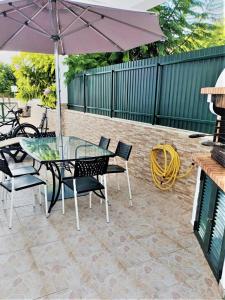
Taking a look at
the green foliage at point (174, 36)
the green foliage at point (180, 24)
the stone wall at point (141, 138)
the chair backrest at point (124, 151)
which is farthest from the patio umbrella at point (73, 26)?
the green foliage at point (180, 24)

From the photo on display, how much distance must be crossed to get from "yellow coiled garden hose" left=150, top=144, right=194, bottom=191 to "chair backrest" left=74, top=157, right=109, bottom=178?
1209mm

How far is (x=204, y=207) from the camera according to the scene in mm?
2445

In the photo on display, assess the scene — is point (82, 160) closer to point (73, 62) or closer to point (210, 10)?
point (73, 62)

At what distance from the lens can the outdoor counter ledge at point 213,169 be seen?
72.9 inches

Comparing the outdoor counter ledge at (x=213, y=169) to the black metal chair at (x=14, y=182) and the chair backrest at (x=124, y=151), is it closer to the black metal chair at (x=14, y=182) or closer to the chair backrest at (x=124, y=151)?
the chair backrest at (x=124, y=151)

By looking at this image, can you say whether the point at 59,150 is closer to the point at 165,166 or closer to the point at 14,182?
the point at 14,182

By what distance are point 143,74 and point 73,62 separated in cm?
320

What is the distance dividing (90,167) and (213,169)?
4.43ft

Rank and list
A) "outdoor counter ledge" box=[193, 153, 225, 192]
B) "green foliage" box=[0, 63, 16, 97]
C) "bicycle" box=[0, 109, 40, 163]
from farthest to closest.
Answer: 1. "green foliage" box=[0, 63, 16, 97]
2. "bicycle" box=[0, 109, 40, 163]
3. "outdoor counter ledge" box=[193, 153, 225, 192]

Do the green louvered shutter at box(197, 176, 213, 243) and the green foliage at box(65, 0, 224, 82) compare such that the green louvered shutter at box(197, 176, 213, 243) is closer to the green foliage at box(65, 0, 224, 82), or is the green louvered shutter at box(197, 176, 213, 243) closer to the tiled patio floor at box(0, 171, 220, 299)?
the tiled patio floor at box(0, 171, 220, 299)

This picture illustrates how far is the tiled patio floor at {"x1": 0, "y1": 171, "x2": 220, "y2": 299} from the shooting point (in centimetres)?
198

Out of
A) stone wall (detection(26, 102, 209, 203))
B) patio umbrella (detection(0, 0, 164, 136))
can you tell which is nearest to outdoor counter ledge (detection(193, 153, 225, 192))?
stone wall (detection(26, 102, 209, 203))

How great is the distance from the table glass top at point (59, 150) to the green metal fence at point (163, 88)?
1.45m

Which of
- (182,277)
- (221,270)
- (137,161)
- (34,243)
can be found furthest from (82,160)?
(137,161)
